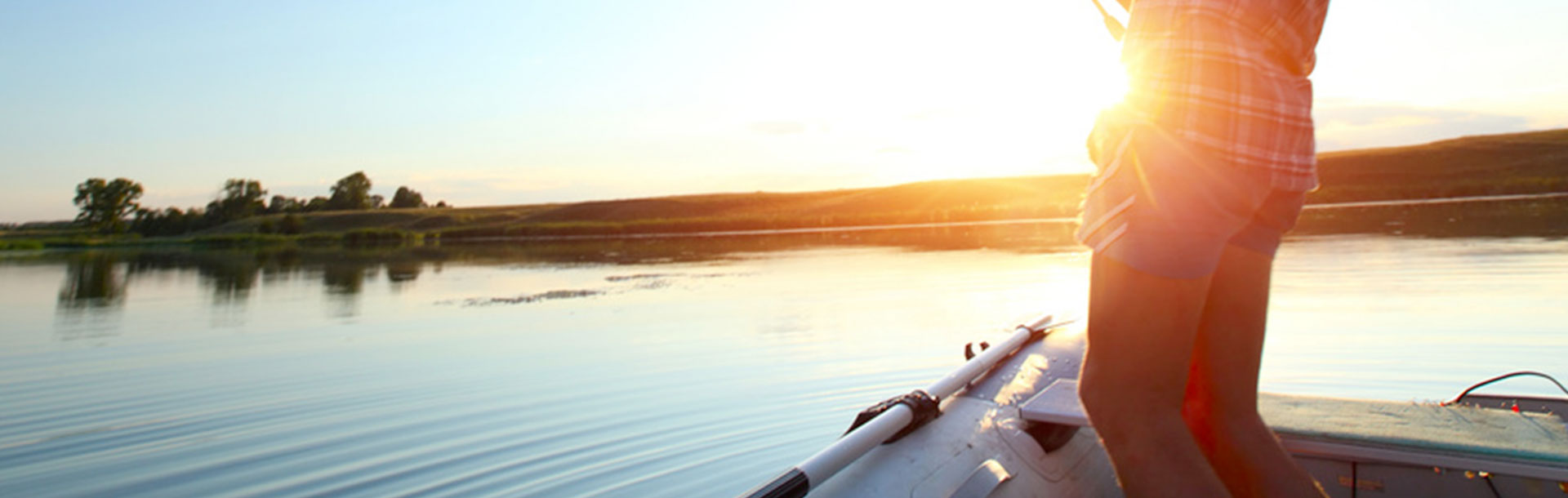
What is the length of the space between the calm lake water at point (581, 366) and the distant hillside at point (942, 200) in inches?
1591

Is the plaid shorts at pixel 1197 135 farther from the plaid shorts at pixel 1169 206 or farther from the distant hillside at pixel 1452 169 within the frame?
the distant hillside at pixel 1452 169

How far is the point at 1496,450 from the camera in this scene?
6.77ft

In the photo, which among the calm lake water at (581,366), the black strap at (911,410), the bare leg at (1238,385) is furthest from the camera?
the calm lake water at (581,366)

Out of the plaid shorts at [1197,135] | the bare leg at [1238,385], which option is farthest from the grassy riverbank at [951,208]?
the plaid shorts at [1197,135]

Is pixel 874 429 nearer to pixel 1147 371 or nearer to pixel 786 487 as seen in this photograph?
pixel 786 487

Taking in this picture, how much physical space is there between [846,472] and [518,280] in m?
16.9

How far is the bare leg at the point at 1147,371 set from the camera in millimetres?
1420

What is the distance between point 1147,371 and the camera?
144 centimetres

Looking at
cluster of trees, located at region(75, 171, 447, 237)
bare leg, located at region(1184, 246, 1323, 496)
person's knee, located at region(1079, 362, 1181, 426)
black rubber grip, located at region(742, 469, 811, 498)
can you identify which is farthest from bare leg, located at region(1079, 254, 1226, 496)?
cluster of trees, located at region(75, 171, 447, 237)

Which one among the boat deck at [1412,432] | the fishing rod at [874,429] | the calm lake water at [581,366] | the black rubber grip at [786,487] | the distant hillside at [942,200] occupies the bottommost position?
the calm lake water at [581,366]

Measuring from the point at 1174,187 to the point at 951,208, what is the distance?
71454mm

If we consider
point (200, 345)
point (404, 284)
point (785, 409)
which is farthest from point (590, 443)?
point (404, 284)

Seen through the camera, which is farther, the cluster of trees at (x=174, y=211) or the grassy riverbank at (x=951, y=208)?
the cluster of trees at (x=174, y=211)

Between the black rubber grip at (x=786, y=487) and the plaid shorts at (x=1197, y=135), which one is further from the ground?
the plaid shorts at (x=1197, y=135)
